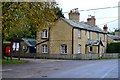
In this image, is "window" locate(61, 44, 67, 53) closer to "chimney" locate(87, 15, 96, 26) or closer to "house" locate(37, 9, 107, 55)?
"house" locate(37, 9, 107, 55)

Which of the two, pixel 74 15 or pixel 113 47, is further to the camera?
pixel 113 47

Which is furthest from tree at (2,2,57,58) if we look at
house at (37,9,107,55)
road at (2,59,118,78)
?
house at (37,9,107,55)

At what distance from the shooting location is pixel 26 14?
94.5ft

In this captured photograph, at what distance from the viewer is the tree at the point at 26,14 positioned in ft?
89.3

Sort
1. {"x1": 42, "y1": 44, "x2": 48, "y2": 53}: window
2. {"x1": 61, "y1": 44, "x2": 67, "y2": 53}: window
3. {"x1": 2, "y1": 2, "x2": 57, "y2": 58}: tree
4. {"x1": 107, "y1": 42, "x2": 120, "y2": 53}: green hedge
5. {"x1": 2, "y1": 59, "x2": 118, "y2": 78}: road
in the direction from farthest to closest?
1. {"x1": 107, "y1": 42, "x2": 120, "y2": 53}: green hedge
2. {"x1": 42, "y1": 44, "x2": 48, "y2": 53}: window
3. {"x1": 61, "y1": 44, "x2": 67, "y2": 53}: window
4. {"x1": 2, "y1": 2, "x2": 57, "y2": 58}: tree
5. {"x1": 2, "y1": 59, "x2": 118, "y2": 78}: road

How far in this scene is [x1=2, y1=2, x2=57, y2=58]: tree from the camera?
2721 cm

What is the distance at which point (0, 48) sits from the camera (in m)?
37.1

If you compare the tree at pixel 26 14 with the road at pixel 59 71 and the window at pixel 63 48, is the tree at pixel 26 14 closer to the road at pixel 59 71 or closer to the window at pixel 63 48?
the road at pixel 59 71

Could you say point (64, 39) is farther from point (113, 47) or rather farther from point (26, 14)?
point (26, 14)

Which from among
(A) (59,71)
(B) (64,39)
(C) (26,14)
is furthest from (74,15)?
(A) (59,71)

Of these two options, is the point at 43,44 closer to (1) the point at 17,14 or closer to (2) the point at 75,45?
(2) the point at 75,45

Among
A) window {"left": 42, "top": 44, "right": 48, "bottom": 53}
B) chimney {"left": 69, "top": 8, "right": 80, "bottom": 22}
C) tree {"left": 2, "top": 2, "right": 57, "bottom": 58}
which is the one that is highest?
chimney {"left": 69, "top": 8, "right": 80, "bottom": 22}

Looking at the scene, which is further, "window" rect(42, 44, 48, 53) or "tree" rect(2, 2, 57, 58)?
"window" rect(42, 44, 48, 53)

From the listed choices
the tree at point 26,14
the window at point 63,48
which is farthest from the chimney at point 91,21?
the tree at point 26,14
